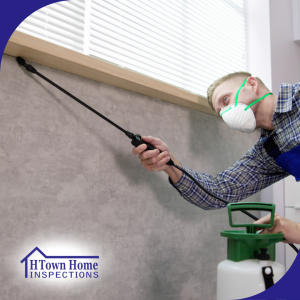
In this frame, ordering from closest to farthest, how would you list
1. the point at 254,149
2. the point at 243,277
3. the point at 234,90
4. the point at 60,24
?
1. the point at 243,277
2. the point at 60,24
3. the point at 234,90
4. the point at 254,149

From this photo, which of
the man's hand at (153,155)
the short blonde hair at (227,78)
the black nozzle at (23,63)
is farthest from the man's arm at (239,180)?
the black nozzle at (23,63)

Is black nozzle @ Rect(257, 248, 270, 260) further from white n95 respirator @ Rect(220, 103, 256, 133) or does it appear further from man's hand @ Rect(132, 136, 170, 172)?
white n95 respirator @ Rect(220, 103, 256, 133)

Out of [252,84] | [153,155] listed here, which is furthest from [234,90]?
[153,155]

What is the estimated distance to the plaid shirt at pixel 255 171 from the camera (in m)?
0.92

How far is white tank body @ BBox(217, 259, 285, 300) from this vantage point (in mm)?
593

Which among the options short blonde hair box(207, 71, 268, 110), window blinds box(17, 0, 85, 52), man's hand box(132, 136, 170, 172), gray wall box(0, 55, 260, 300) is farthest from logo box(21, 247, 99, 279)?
short blonde hair box(207, 71, 268, 110)

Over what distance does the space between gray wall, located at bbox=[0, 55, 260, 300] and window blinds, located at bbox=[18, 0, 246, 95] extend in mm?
193

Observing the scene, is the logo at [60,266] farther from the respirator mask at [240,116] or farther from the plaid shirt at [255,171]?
the respirator mask at [240,116]

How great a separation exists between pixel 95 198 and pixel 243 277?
421mm

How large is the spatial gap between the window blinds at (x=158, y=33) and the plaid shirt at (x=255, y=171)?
1.49 ft

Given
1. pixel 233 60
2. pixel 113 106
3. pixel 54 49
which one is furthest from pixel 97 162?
pixel 233 60

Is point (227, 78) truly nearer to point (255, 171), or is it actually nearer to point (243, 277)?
point (255, 171)

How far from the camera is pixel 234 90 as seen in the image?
1.00 meters

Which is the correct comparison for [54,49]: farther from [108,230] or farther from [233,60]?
[233,60]
